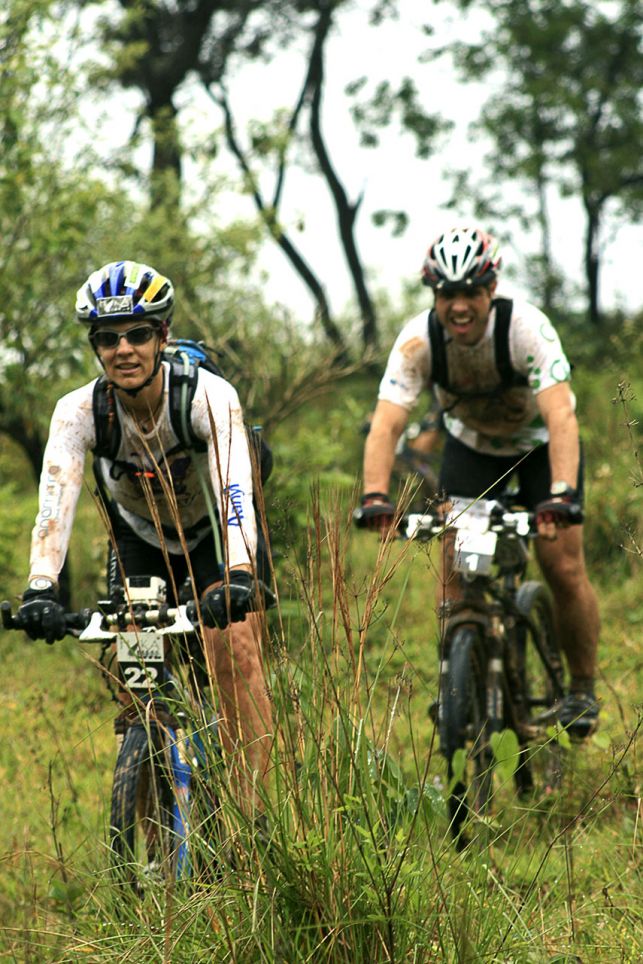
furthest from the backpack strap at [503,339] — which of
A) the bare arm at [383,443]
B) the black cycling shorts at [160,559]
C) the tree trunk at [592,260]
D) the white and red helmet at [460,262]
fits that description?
the tree trunk at [592,260]

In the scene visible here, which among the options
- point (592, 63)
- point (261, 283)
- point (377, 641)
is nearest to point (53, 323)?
point (377, 641)

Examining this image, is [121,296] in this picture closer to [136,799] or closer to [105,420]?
[105,420]

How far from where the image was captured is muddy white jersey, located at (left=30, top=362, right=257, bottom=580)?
4391mm

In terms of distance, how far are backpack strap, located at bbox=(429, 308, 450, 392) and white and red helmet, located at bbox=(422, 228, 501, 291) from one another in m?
0.21

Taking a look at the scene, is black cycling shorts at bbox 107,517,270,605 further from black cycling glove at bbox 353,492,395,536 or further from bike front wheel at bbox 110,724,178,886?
bike front wheel at bbox 110,724,178,886

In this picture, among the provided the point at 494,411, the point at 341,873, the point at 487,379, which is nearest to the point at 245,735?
the point at 341,873

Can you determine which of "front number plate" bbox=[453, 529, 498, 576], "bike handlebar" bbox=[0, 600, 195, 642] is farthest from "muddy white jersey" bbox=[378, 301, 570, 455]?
"bike handlebar" bbox=[0, 600, 195, 642]

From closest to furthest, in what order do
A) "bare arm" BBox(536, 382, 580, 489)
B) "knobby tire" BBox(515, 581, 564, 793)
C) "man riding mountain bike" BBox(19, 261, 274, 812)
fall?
"man riding mountain bike" BBox(19, 261, 274, 812) → "bare arm" BBox(536, 382, 580, 489) → "knobby tire" BBox(515, 581, 564, 793)

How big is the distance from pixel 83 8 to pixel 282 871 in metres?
7.93

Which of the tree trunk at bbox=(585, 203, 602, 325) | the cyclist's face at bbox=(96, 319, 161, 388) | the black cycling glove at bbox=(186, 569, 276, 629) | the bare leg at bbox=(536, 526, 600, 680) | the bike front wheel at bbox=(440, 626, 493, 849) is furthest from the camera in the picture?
the tree trunk at bbox=(585, 203, 602, 325)

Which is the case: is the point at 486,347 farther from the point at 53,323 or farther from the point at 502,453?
the point at 53,323

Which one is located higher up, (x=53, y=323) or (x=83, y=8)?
(x=83, y=8)

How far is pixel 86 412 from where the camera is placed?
4.73 m

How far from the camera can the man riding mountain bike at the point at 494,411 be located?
5.66 metres
